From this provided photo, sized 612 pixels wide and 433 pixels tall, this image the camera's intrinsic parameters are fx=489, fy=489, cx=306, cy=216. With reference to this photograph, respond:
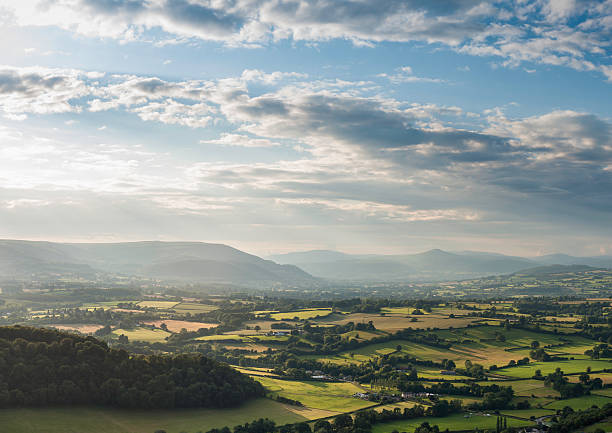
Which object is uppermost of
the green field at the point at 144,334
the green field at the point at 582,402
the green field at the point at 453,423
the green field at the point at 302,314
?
the green field at the point at 302,314

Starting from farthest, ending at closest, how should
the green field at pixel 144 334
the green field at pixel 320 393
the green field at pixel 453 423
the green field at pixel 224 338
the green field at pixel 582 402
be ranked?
the green field at pixel 224 338 → the green field at pixel 144 334 → the green field at pixel 320 393 → the green field at pixel 582 402 → the green field at pixel 453 423

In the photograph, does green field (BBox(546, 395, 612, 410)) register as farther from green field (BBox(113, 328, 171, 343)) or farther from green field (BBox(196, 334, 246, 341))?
green field (BBox(113, 328, 171, 343))

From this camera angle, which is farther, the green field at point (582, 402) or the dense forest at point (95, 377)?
the green field at point (582, 402)

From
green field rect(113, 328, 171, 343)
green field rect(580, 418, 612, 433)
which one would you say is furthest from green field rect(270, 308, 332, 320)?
green field rect(580, 418, 612, 433)

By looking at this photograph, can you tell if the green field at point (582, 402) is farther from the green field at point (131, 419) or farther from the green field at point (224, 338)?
the green field at point (224, 338)

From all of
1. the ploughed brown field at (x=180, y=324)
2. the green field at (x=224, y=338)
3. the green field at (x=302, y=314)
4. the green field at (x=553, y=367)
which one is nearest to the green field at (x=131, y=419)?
the green field at (x=553, y=367)

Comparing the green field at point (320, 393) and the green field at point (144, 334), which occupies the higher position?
the green field at point (144, 334)

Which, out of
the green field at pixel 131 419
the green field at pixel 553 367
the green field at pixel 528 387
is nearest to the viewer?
the green field at pixel 131 419
